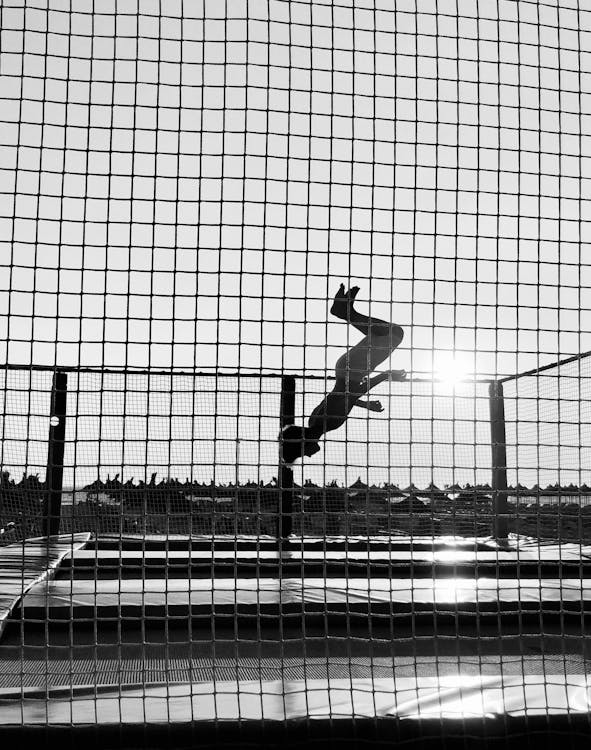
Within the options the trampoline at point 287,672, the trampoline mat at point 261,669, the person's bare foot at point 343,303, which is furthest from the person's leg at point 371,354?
the trampoline mat at point 261,669

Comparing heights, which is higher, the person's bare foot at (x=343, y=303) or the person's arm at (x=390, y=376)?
the person's bare foot at (x=343, y=303)

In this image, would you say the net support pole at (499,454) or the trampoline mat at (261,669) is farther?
the net support pole at (499,454)

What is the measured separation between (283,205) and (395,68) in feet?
1.71

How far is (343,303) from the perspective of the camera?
219cm

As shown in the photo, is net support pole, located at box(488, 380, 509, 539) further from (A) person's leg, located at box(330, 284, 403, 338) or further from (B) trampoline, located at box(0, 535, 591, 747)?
(A) person's leg, located at box(330, 284, 403, 338)

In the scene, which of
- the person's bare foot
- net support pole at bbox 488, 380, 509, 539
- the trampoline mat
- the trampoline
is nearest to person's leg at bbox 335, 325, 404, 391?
the person's bare foot

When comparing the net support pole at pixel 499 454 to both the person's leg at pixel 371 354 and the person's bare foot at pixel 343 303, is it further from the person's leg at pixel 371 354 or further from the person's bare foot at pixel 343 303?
the person's bare foot at pixel 343 303

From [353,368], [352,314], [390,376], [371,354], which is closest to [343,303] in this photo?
[352,314]

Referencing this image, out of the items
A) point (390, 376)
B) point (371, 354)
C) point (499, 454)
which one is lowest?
point (499, 454)

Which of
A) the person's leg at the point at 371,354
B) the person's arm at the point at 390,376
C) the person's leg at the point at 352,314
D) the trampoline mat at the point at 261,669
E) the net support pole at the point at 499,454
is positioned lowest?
the trampoline mat at the point at 261,669

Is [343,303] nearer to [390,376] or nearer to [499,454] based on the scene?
[390,376]

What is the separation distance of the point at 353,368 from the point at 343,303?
0.58 meters

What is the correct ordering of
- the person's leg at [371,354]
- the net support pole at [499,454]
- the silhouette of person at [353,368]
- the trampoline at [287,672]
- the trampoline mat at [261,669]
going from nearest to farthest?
the trampoline at [287,672]
the trampoline mat at [261,669]
the silhouette of person at [353,368]
the person's leg at [371,354]
the net support pole at [499,454]

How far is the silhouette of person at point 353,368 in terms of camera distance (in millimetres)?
2129
